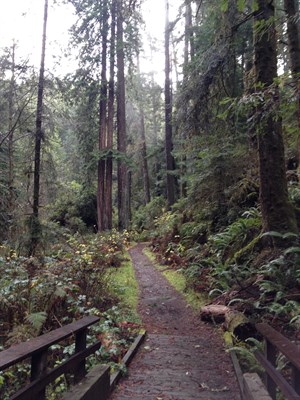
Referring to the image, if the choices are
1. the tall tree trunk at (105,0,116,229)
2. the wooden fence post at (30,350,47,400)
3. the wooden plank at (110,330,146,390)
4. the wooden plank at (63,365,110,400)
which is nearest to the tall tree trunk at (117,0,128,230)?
the tall tree trunk at (105,0,116,229)

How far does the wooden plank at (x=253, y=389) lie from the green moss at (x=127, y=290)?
3831 millimetres

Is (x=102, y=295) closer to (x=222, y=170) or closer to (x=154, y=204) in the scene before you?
(x=222, y=170)

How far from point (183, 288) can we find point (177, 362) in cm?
489

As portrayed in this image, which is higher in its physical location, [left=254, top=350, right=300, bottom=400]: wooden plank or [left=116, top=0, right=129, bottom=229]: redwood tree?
[left=116, top=0, right=129, bottom=229]: redwood tree

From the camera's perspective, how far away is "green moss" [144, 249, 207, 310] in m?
8.91

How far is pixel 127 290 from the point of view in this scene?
1030cm

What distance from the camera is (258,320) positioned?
612 cm

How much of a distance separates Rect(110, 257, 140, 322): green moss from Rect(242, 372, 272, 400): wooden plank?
3831mm

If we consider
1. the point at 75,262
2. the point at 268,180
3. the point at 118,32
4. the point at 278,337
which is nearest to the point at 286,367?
the point at 278,337

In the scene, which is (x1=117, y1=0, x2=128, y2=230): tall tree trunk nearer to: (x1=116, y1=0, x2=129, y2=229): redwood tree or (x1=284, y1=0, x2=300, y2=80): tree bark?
(x1=116, y1=0, x2=129, y2=229): redwood tree

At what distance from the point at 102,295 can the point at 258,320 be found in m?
3.59

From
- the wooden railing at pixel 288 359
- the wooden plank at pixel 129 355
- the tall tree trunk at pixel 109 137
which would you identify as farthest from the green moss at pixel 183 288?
the tall tree trunk at pixel 109 137

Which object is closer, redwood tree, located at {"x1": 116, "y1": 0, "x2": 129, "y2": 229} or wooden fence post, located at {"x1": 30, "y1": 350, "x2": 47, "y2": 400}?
wooden fence post, located at {"x1": 30, "y1": 350, "x2": 47, "y2": 400}

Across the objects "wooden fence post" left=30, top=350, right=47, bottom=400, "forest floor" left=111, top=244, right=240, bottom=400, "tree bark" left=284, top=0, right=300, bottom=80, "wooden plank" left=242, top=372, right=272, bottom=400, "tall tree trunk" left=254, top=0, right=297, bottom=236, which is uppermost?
"tree bark" left=284, top=0, right=300, bottom=80
